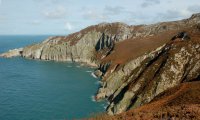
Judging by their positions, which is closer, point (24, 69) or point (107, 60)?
point (107, 60)

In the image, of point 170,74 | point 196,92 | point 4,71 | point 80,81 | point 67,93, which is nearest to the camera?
point 196,92

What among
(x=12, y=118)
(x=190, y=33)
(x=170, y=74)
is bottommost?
(x=12, y=118)

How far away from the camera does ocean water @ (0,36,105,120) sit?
105 meters

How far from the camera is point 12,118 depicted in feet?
329

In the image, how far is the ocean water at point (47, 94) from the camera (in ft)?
343

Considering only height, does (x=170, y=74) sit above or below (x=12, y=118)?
above

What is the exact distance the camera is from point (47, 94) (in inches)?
5172

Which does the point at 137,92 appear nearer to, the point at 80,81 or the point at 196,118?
the point at 80,81

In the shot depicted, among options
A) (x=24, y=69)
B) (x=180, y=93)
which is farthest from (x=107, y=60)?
(x=180, y=93)

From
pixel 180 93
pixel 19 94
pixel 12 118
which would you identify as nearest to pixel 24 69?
pixel 19 94

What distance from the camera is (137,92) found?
106438 millimetres

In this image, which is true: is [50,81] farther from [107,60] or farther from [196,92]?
[196,92]

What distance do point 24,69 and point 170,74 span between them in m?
114

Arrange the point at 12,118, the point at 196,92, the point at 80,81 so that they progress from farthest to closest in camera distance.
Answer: the point at 80,81 → the point at 12,118 → the point at 196,92
